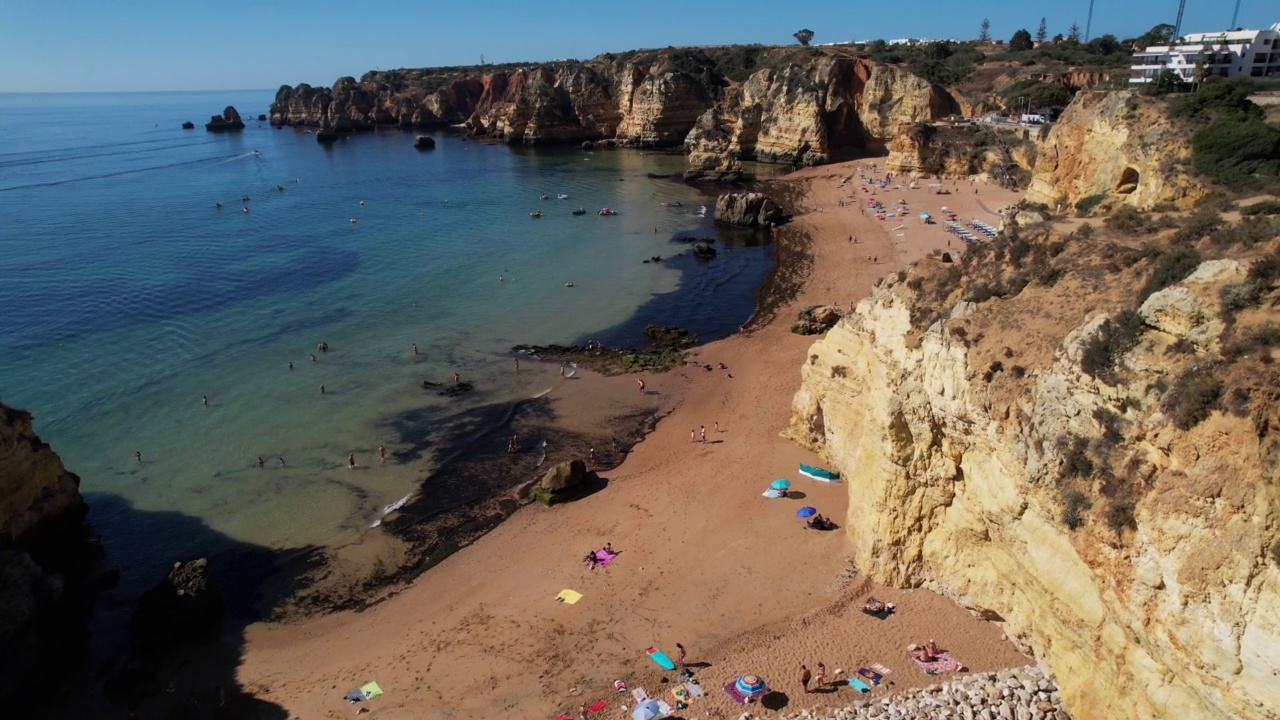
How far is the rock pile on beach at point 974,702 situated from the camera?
41.4 ft

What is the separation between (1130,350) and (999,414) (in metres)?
2.31

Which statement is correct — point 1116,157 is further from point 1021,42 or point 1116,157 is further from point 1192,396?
point 1021,42

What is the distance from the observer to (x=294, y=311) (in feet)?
132

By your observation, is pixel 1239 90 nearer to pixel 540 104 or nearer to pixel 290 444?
pixel 290 444

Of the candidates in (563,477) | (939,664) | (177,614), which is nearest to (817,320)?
(563,477)

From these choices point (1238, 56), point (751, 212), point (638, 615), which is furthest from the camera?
point (751, 212)

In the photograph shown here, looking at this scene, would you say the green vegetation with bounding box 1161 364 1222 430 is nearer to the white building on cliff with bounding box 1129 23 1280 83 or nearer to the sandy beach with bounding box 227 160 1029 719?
the sandy beach with bounding box 227 160 1029 719

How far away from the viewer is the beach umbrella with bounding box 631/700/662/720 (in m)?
14.1

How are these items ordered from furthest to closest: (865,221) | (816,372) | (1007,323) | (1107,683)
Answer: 1. (865,221)
2. (816,372)
3. (1007,323)
4. (1107,683)

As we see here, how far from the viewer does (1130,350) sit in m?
10.8

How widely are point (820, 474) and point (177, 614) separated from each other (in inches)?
683

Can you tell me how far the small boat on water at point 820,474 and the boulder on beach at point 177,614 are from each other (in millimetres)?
16387

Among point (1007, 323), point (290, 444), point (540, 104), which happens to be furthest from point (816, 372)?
point (540, 104)

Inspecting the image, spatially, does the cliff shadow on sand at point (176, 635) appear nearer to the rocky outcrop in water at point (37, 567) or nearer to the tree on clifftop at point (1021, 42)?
the rocky outcrop in water at point (37, 567)
